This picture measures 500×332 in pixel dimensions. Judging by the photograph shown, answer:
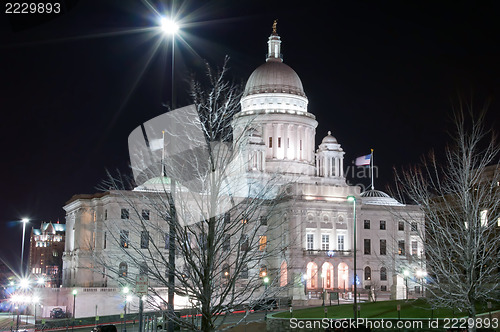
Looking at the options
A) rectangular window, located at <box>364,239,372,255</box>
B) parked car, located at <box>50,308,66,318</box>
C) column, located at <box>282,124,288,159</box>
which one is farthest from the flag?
parked car, located at <box>50,308,66,318</box>

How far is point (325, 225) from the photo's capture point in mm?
97438

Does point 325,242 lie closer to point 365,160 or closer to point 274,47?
point 365,160

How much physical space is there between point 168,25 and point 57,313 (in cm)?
6712

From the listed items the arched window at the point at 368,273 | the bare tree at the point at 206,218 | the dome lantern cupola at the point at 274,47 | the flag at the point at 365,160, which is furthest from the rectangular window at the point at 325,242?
the bare tree at the point at 206,218

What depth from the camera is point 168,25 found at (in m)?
18.9

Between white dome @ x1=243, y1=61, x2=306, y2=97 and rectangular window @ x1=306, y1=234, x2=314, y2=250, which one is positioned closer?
rectangular window @ x1=306, y1=234, x2=314, y2=250

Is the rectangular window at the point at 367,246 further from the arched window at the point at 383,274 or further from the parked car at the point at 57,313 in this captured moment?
the parked car at the point at 57,313

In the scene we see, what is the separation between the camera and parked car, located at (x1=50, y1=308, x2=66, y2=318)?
78.5 m

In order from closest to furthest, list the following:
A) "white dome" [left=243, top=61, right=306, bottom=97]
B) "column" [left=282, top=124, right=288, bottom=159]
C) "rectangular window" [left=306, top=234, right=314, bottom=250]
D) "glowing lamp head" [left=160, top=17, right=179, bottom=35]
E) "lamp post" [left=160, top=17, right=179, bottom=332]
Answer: "lamp post" [left=160, top=17, right=179, bottom=332] < "glowing lamp head" [left=160, top=17, right=179, bottom=35] < "rectangular window" [left=306, top=234, right=314, bottom=250] < "column" [left=282, top=124, right=288, bottom=159] < "white dome" [left=243, top=61, right=306, bottom=97]

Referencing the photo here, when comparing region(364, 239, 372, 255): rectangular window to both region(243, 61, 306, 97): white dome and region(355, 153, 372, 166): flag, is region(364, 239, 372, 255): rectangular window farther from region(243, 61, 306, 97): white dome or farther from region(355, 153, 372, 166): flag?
region(243, 61, 306, 97): white dome

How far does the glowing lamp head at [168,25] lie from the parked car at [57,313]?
2621 inches

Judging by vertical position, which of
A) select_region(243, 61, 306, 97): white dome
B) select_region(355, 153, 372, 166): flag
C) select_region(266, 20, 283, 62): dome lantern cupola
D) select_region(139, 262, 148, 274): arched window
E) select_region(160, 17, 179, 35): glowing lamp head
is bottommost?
select_region(139, 262, 148, 274): arched window

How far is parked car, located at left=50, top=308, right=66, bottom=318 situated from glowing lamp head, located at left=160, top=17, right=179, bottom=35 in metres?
66.6

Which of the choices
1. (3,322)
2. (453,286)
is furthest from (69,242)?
(453,286)
